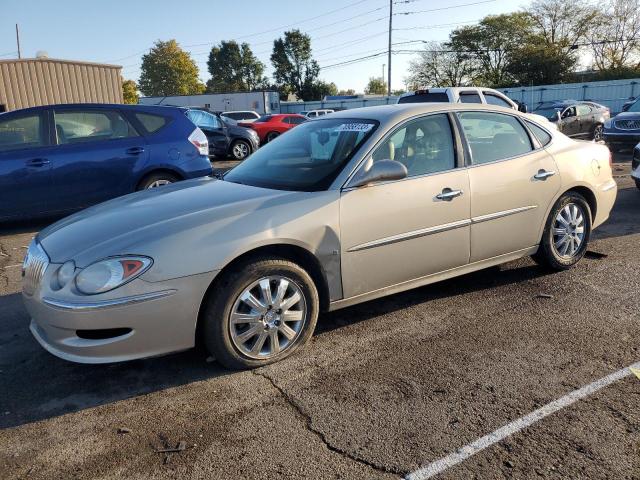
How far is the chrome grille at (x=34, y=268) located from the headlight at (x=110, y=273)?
0.37 m

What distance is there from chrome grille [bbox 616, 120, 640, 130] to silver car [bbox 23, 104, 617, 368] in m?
10.3

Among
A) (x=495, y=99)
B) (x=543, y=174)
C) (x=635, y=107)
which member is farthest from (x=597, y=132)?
(x=543, y=174)

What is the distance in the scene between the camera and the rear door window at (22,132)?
6668 mm

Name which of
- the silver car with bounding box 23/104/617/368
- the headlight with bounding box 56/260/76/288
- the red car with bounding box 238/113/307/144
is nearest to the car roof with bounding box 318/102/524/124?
the silver car with bounding box 23/104/617/368

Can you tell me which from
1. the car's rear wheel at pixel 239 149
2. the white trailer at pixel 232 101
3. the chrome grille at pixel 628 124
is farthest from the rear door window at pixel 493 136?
the white trailer at pixel 232 101

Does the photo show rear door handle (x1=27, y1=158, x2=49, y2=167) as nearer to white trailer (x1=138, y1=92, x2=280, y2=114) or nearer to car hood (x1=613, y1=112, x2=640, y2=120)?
car hood (x1=613, y1=112, x2=640, y2=120)

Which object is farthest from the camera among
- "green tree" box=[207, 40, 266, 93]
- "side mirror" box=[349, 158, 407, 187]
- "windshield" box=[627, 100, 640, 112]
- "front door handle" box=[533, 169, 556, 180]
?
"green tree" box=[207, 40, 266, 93]

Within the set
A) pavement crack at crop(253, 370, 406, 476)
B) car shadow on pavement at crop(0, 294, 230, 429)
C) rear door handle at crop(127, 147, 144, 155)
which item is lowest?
pavement crack at crop(253, 370, 406, 476)

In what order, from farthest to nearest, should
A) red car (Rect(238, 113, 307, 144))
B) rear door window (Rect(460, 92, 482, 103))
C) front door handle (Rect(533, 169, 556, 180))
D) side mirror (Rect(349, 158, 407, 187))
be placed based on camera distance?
red car (Rect(238, 113, 307, 144)) → rear door window (Rect(460, 92, 482, 103)) → front door handle (Rect(533, 169, 556, 180)) → side mirror (Rect(349, 158, 407, 187))

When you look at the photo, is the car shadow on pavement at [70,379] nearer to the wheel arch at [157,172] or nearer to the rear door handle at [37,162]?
the rear door handle at [37,162]

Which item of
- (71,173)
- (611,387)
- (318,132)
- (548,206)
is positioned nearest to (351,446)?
(611,387)

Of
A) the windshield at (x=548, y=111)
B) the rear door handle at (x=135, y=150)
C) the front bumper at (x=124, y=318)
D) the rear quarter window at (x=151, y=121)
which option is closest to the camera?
the front bumper at (x=124, y=318)

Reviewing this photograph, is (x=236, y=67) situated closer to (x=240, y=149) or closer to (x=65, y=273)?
(x=240, y=149)

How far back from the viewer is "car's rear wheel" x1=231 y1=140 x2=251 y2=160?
16.2 m
